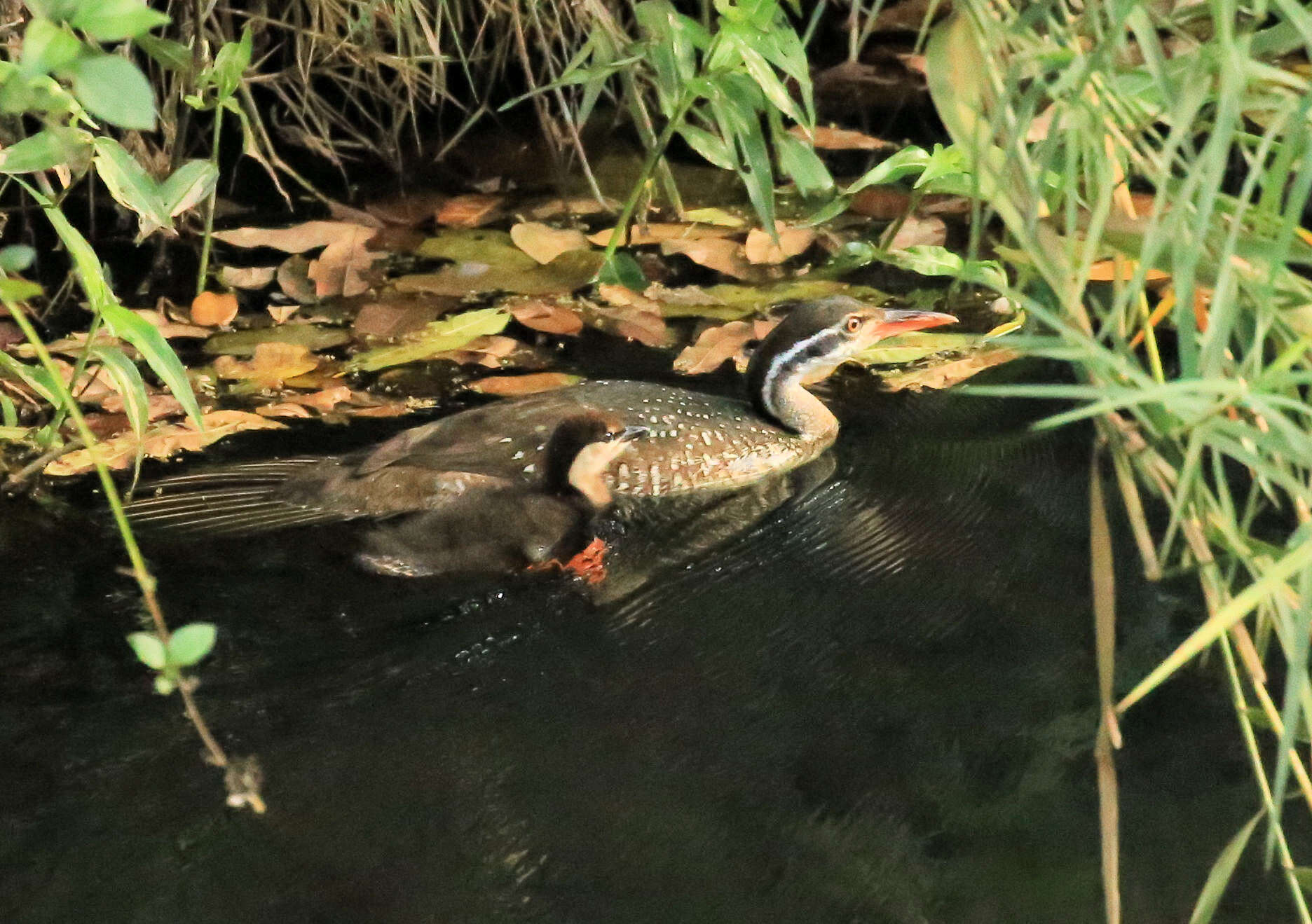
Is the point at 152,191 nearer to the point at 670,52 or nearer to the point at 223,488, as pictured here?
the point at 223,488

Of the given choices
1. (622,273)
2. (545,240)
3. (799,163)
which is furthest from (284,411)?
(799,163)

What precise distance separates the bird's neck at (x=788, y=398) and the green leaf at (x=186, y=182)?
1569 millimetres

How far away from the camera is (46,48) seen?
151 centimetres

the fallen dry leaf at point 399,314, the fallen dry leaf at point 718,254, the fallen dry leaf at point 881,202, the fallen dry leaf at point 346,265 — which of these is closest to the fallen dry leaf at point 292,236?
the fallen dry leaf at point 346,265

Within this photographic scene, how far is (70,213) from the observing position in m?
5.27

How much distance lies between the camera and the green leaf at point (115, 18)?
1554 mm

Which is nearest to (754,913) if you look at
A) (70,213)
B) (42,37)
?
(42,37)

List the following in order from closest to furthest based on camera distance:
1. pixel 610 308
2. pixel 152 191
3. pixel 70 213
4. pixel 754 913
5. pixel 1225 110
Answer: pixel 1225 110 → pixel 754 913 → pixel 152 191 → pixel 610 308 → pixel 70 213

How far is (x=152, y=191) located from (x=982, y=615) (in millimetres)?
1972

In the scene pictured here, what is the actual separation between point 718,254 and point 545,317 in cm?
69

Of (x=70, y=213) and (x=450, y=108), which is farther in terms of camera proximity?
(x=450, y=108)

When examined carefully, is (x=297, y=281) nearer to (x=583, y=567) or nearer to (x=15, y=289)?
(x=583, y=567)

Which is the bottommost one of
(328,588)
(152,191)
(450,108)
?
(328,588)

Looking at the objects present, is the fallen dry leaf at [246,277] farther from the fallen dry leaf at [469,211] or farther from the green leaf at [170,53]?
the green leaf at [170,53]
